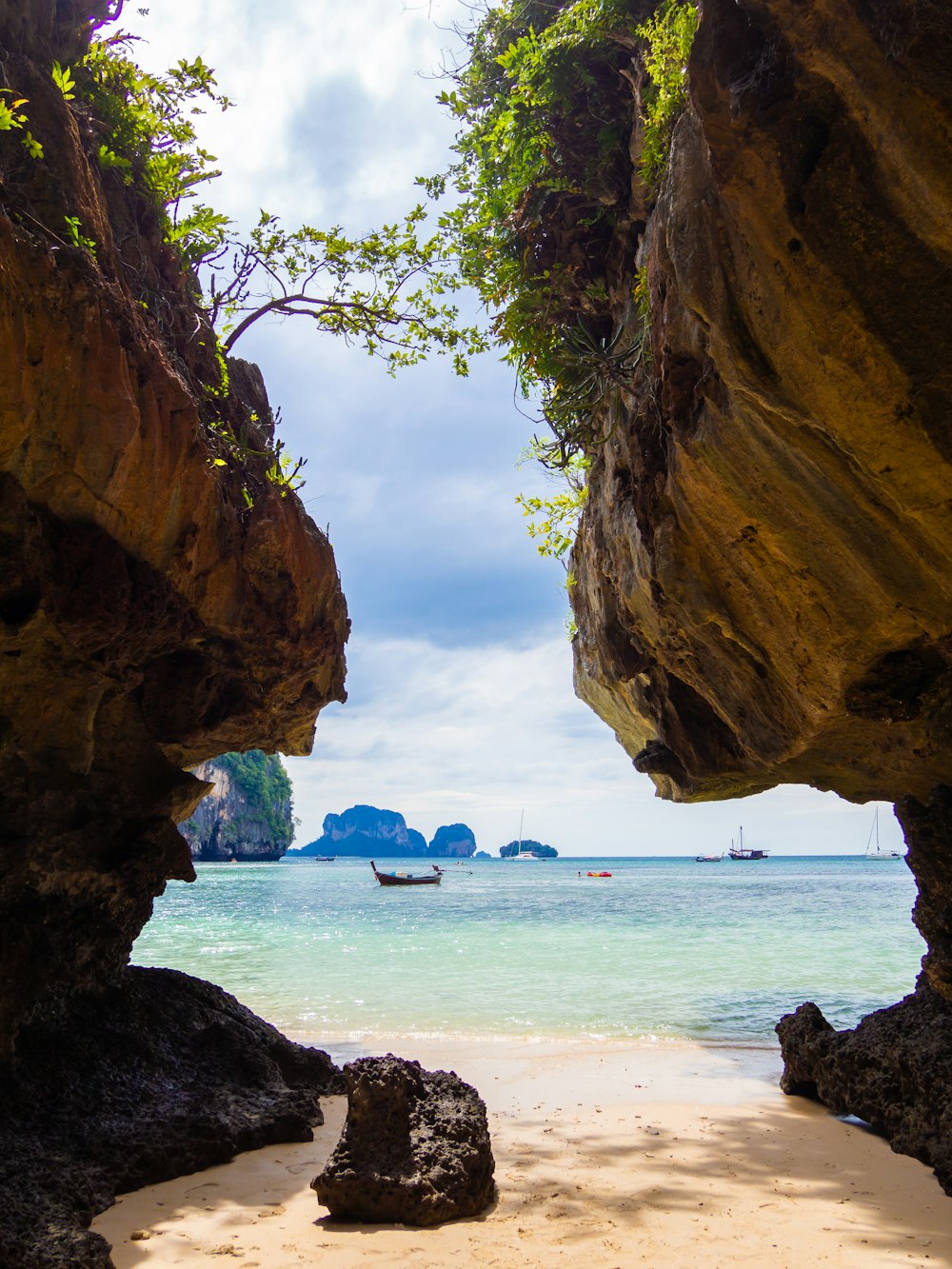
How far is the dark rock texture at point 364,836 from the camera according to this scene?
194 meters

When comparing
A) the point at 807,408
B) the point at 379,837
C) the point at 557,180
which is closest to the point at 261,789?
the point at 557,180

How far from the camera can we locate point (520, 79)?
6211mm

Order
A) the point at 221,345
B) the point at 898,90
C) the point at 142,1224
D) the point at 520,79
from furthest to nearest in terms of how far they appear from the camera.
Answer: the point at 221,345
the point at 520,79
the point at 142,1224
the point at 898,90

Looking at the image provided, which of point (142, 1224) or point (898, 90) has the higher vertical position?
point (898, 90)

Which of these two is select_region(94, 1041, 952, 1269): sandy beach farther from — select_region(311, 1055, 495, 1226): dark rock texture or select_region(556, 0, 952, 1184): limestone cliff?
select_region(556, 0, 952, 1184): limestone cliff

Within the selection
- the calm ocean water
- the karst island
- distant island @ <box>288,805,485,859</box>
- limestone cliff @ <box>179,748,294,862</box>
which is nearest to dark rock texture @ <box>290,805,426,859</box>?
distant island @ <box>288,805,485,859</box>

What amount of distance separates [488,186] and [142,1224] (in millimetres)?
7607

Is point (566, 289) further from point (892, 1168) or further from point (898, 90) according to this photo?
point (892, 1168)

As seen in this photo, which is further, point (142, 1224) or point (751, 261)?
point (142, 1224)

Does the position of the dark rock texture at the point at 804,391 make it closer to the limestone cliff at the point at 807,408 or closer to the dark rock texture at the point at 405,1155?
the limestone cliff at the point at 807,408

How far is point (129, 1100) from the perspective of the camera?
5.41 meters

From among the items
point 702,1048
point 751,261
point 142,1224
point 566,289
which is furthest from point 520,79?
point 702,1048

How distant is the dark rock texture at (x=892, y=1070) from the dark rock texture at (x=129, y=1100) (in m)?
4.23

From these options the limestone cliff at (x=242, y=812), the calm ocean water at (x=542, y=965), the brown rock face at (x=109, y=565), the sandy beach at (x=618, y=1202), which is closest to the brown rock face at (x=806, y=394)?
the sandy beach at (x=618, y=1202)
